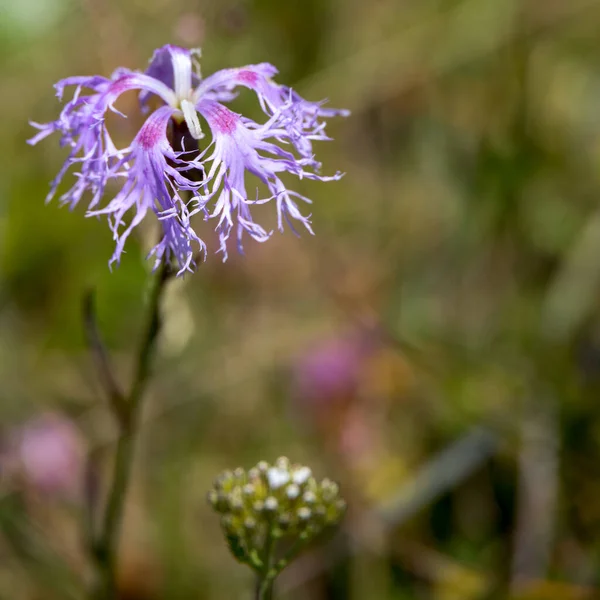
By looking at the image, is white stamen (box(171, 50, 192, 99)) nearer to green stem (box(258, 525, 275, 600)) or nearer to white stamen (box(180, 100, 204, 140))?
white stamen (box(180, 100, 204, 140))

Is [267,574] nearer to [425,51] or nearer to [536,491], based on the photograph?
[536,491]

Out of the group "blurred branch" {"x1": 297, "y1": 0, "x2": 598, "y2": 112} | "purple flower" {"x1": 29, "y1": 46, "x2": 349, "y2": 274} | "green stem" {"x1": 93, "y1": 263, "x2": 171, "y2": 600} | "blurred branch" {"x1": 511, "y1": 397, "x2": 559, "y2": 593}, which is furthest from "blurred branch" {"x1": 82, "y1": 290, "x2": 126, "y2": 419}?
"blurred branch" {"x1": 297, "y1": 0, "x2": 598, "y2": 112}

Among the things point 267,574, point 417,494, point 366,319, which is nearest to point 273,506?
point 267,574

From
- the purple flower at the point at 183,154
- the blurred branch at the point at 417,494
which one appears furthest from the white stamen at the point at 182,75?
the blurred branch at the point at 417,494

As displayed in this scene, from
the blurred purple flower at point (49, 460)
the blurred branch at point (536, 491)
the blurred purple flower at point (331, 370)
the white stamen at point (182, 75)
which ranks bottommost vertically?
the blurred branch at point (536, 491)

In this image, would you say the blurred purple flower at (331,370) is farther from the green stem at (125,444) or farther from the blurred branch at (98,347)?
the blurred branch at (98,347)

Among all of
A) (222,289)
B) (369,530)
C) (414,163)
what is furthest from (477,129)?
(369,530)

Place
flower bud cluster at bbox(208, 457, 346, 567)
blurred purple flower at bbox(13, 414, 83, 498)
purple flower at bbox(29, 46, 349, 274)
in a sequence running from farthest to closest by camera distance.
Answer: blurred purple flower at bbox(13, 414, 83, 498)
flower bud cluster at bbox(208, 457, 346, 567)
purple flower at bbox(29, 46, 349, 274)

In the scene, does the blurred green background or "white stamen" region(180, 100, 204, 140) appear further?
the blurred green background
